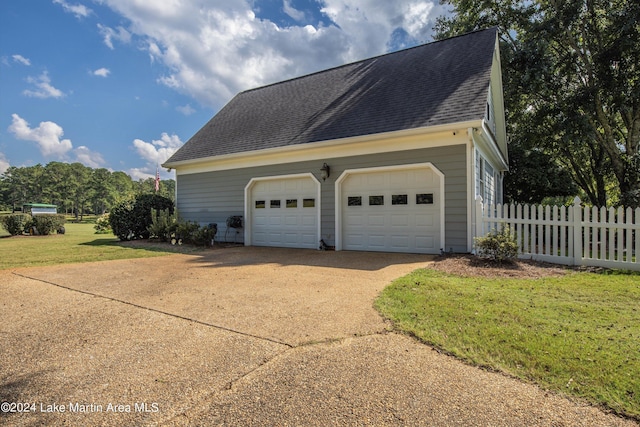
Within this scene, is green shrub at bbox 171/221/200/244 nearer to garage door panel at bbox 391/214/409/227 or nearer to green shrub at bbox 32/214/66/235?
garage door panel at bbox 391/214/409/227

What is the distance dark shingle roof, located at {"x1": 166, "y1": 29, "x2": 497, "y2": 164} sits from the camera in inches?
331

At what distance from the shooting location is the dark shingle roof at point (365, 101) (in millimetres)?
8398

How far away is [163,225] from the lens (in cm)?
1099

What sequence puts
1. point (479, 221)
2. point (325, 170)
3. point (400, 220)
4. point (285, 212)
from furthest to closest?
point (285, 212), point (325, 170), point (400, 220), point (479, 221)

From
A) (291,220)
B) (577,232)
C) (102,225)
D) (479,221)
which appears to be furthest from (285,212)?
(102,225)

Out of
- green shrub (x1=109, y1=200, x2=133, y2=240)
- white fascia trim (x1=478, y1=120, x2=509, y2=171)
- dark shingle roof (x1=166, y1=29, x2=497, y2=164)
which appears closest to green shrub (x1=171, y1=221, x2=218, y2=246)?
green shrub (x1=109, y1=200, x2=133, y2=240)

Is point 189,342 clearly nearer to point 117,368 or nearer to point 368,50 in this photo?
point 117,368

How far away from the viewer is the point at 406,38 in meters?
17.1

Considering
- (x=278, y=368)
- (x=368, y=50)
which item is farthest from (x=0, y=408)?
(x=368, y=50)

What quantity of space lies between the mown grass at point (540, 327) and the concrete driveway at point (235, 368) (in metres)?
0.21

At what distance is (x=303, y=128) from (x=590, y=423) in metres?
9.53

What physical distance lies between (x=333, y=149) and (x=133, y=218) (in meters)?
8.01

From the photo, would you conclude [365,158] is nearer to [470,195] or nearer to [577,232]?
[470,195]

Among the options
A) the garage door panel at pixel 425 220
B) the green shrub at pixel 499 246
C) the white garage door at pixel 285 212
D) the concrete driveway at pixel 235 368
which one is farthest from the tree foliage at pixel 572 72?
the concrete driveway at pixel 235 368
